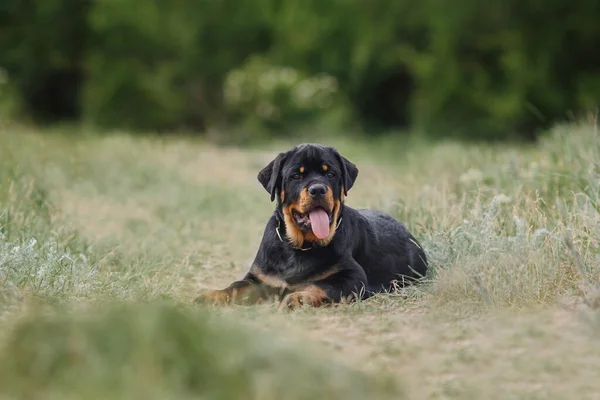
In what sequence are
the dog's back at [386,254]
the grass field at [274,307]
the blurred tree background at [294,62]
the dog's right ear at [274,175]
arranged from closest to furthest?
the grass field at [274,307] → the dog's right ear at [274,175] → the dog's back at [386,254] → the blurred tree background at [294,62]

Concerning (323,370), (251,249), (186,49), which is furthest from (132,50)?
(323,370)

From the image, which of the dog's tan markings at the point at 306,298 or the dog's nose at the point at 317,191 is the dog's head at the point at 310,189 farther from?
the dog's tan markings at the point at 306,298

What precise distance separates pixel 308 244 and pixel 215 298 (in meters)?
0.70

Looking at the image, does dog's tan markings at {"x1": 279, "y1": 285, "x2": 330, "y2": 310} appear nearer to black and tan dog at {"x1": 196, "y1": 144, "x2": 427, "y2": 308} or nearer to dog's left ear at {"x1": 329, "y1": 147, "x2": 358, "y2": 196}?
black and tan dog at {"x1": 196, "y1": 144, "x2": 427, "y2": 308}

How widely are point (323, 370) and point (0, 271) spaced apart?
109 inches

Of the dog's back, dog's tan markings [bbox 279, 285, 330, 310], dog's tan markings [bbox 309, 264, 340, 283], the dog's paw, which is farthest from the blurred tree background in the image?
the dog's paw

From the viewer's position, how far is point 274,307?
17.3ft

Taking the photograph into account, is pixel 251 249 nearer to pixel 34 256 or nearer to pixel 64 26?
pixel 34 256

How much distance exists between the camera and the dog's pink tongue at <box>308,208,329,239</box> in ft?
18.2

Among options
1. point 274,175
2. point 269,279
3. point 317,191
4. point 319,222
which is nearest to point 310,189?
point 317,191

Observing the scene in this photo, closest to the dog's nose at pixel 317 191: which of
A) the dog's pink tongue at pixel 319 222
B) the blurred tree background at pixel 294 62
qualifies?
the dog's pink tongue at pixel 319 222

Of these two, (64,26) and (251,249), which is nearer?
(251,249)

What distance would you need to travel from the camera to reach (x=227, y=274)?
6910mm

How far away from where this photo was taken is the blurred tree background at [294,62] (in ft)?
56.9
